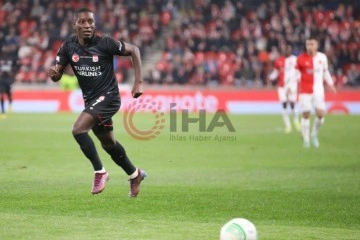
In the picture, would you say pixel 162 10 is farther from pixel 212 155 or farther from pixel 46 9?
pixel 212 155

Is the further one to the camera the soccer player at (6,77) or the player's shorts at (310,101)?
the soccer player at (6,77)

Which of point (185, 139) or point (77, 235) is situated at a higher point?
point (77, 235)

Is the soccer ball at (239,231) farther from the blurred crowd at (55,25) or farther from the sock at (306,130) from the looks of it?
the blurred crowd at (55,25)

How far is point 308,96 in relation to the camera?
20562 mm

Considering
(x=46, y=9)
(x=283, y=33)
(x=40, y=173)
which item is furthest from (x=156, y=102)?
(x=40, y=173)

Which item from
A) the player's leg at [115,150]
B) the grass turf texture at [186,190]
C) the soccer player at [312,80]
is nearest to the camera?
the grass turf texture at [186,190]

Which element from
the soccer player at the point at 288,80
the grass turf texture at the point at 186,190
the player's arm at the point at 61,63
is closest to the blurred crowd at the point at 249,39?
the soccer player at the point at 288,80

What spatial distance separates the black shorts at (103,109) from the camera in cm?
1070

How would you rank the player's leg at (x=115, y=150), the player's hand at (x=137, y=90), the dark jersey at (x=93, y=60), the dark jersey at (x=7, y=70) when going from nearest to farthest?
the player's hand at (x=137, y=90) < the dark jersey at (x=93, y=60) < the player's leg at (x=115, y=150) < the dark jersey at (x=7, y=70)

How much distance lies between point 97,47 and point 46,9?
105 ft

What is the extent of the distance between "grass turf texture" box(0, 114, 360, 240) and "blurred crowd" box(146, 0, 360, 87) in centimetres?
1450
